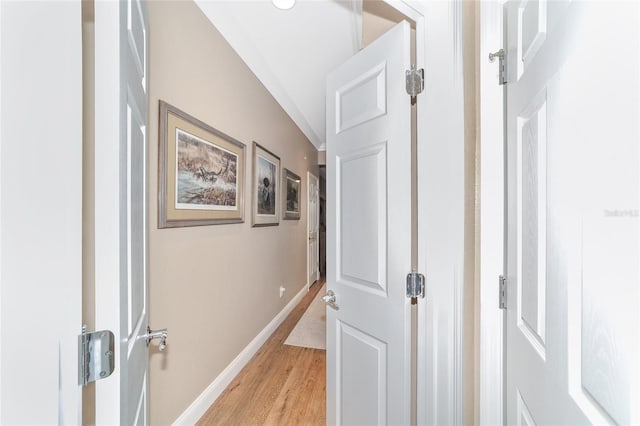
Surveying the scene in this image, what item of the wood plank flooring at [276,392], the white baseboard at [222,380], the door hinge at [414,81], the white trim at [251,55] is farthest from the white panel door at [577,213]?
the white trim at [251,55]

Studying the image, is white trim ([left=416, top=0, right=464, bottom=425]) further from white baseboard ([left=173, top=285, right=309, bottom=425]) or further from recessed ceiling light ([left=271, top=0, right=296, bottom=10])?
white baseboard ([left=173, top=285, right=309, bottom=425])

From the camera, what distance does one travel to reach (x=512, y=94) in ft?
2.70

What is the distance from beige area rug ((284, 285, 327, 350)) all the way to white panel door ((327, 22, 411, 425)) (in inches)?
58.4

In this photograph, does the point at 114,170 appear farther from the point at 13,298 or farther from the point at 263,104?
the point at 263,104

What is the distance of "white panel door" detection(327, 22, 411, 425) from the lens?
1065 mm

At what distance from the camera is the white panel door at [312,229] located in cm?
499

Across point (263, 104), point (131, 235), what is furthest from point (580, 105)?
point (263, 104)

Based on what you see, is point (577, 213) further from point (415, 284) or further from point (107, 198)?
point (107, 198)

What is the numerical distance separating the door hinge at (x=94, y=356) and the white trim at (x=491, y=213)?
100 cm

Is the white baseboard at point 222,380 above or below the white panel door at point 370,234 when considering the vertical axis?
below

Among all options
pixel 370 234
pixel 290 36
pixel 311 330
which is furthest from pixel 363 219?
pixel 311 330

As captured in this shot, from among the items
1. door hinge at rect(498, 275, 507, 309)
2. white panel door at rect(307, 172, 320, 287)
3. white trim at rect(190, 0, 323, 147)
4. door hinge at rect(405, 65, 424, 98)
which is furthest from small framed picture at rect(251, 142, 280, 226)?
door hinge at rect(498, 275, 507, 309)

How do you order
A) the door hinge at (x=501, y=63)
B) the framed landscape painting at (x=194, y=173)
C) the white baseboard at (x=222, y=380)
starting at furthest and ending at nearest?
the white baseboard at (x=222, y=380), the framed landscape painting at (x=194, y=173), the door hinge at (x=501, y=63)

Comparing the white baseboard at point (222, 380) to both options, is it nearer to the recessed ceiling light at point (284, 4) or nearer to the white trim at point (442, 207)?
the white trim at point (442, 207)
